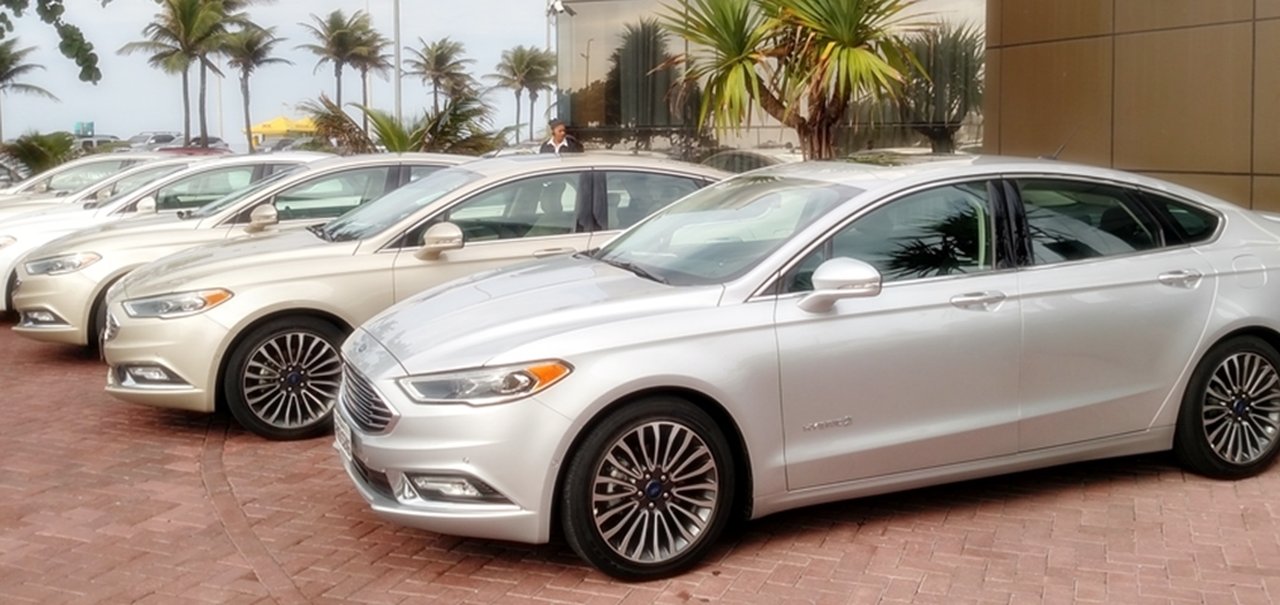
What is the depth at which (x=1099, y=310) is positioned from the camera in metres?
5.77

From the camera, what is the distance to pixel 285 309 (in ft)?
23.9

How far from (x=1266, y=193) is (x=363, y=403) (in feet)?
30.3

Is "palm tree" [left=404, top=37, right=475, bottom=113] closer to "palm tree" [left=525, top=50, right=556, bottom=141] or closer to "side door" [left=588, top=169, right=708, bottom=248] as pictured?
"palm tree" [left=525, top=50, right=556, bottom=141]

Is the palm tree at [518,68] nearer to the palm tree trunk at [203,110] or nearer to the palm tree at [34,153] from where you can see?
the palm tree trunk at [203,110]

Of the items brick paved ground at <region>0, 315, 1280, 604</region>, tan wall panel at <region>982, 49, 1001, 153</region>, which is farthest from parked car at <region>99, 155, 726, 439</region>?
tan wall panel at <region>982, 49, 1001, 153</region>

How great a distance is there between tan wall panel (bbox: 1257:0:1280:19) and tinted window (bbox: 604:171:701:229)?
6225 mm

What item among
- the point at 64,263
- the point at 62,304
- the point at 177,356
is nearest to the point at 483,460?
the point at 177,356

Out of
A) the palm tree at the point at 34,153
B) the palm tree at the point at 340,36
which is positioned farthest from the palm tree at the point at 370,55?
the palm tree at the point at 34,153

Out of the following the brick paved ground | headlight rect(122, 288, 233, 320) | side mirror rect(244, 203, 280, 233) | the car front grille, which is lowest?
the brick paved ground

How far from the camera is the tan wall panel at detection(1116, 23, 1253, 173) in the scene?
39.0 feet

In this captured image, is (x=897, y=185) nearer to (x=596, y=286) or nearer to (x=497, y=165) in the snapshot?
(x=596, y=286)

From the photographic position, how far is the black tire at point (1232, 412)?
6.05 meters

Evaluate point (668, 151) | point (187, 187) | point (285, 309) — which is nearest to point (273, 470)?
point (285, 309)

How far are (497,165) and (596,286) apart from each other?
2.84m
